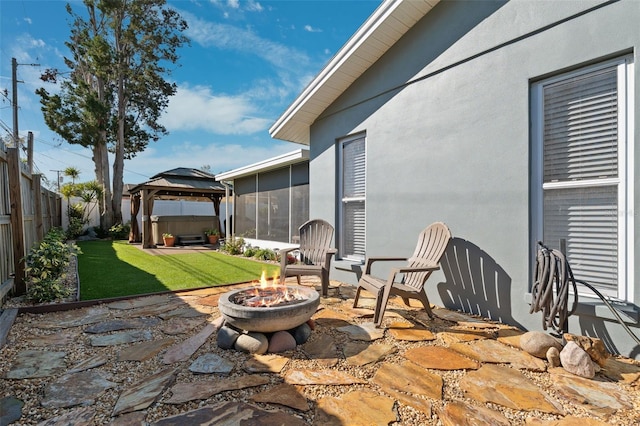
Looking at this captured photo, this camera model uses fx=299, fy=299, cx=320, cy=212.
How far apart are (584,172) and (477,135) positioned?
3.45 feet

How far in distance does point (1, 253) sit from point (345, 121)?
4.97 m

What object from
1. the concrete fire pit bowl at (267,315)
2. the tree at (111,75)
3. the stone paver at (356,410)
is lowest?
the stone paver at (356,410)

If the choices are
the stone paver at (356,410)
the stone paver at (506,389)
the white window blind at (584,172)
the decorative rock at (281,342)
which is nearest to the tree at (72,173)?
the decorative rock at (281,342)

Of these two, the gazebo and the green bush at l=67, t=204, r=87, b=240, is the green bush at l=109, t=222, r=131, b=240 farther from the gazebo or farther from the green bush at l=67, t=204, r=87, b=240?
the green bush at l=67, t=204, r=87, b=240

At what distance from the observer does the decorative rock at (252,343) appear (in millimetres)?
2549

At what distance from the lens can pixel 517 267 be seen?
3.05 metres

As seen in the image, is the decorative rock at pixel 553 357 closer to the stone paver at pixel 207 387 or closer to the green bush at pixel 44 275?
the stone paver at pixel 207 387

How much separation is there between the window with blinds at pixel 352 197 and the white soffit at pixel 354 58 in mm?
888

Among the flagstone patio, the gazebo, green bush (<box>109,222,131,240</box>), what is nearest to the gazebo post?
the gazebo

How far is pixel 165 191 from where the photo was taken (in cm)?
1152

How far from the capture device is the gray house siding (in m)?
2.65

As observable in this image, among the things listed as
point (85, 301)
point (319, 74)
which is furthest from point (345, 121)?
point (85, 301)

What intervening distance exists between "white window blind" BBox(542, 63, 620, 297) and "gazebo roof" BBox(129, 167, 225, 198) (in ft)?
35.8

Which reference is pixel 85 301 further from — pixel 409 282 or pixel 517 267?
pixel 517 267
